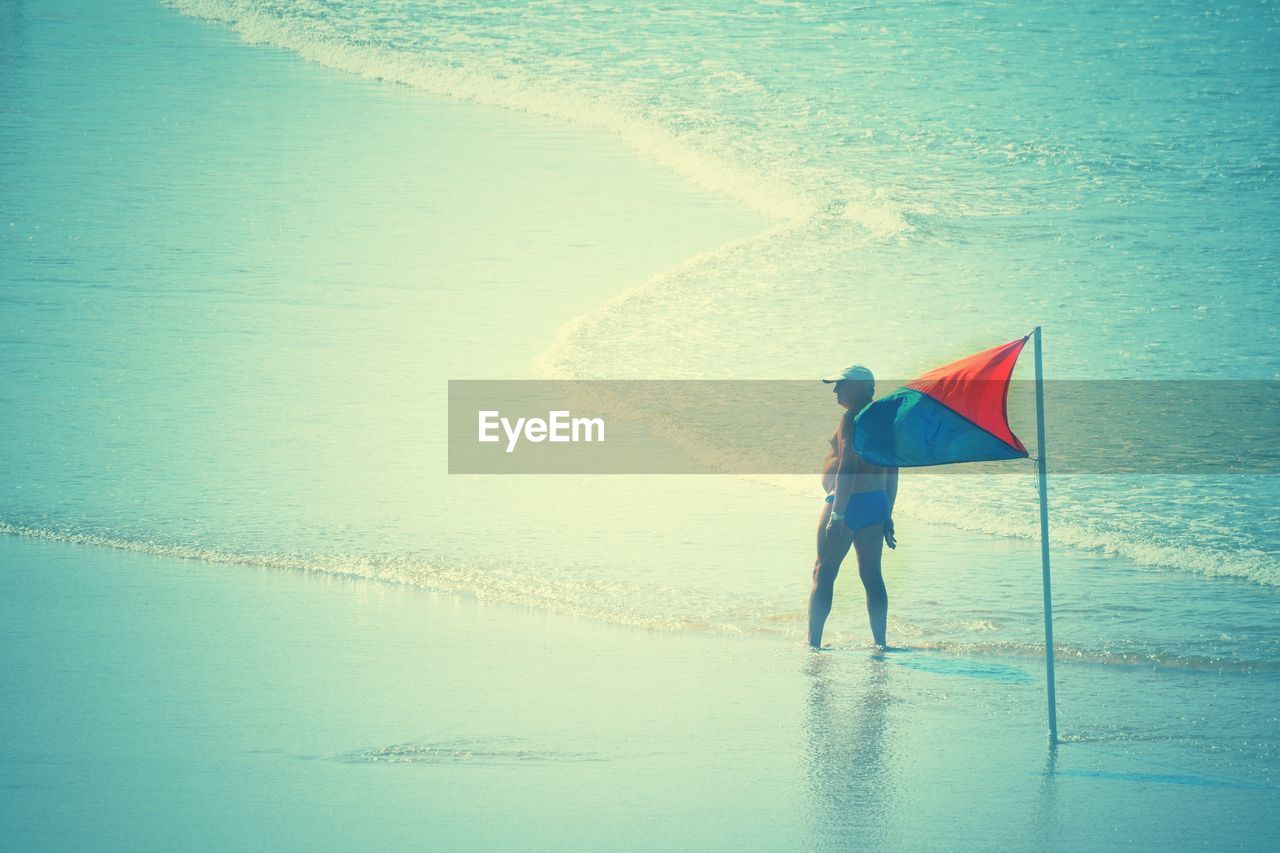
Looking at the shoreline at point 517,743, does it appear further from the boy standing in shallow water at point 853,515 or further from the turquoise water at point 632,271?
the turquoise water at point 632,271

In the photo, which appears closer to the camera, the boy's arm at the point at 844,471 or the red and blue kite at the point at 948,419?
the red and blue kite at the point at 948,419

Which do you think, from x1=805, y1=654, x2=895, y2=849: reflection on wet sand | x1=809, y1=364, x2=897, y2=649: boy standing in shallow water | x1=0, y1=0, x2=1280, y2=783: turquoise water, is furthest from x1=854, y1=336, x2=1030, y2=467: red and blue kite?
x1=0, y1=0, x2=1280, y2=783: turquoise water

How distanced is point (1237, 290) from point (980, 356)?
12.2 m

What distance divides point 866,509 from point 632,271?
10.1 metres

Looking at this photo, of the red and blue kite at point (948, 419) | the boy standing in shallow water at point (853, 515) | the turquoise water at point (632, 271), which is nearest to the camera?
the red and blue kite at point (948, 419)

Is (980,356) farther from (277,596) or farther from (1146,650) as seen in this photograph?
(277,596)

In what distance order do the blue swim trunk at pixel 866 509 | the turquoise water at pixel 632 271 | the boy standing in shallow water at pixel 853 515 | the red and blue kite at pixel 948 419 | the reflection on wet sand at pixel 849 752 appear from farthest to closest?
the turquoise water at pixel 632 271 < the blue swim trunk at pixel 866 509 < the boy standing in shallow water at pixel 853 515 < the red and blue kite at pixel 948 419 < the reflection on wet sand at pixel 849 752

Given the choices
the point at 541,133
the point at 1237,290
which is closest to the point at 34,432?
the point at 1237,290

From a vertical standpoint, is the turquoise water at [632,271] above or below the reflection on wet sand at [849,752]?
above

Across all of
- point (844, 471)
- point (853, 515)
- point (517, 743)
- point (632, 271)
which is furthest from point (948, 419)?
point (632, 271)

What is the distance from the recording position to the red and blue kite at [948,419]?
7086mm

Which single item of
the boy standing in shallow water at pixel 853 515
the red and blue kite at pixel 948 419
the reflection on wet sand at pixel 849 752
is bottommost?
the reflection on wet sand at pixel 849 752

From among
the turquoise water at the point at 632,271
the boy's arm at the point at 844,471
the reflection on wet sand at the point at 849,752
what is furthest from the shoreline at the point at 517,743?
the boy's arm at the point at 844,471

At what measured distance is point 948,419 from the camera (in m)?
7.21
